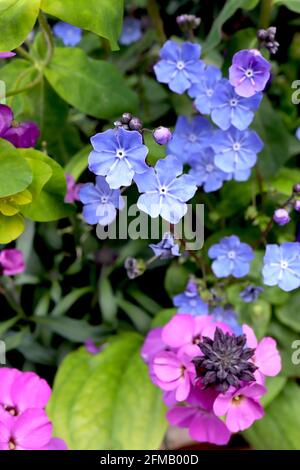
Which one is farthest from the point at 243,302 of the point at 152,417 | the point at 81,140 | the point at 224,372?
the point at 81,140

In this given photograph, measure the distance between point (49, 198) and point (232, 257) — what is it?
1.14 feet

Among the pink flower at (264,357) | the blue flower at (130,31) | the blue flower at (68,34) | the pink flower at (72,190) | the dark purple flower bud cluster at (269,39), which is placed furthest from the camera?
the blue flower at (130,31)

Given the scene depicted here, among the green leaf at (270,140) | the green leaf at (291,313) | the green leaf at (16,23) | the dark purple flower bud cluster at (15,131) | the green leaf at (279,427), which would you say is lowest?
the green leaf at (279,427)

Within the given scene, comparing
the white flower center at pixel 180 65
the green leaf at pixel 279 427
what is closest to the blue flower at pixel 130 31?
the white flower center at pixel 180 65

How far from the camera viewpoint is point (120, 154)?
0.94 metres

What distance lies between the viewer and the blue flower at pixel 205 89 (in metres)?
1.22

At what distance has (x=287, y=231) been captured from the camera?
1.45 meters

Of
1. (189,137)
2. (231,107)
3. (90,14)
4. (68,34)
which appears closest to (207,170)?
(189,137)

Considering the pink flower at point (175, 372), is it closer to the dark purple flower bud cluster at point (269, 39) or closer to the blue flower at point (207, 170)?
the blue flower at point (207, 170)

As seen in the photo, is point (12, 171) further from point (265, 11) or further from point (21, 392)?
point (265, 11)

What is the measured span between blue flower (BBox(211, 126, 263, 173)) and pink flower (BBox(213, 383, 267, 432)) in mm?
408

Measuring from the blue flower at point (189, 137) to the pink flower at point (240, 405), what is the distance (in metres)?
0.48

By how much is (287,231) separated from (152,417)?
1.52 feet
